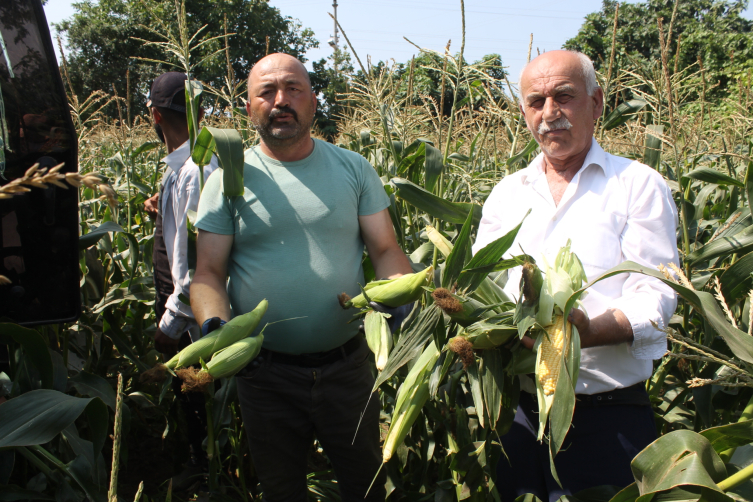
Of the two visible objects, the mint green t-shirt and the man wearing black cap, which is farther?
the man wearing black cap

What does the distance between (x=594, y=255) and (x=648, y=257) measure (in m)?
0.14

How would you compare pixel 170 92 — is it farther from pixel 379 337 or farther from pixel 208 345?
pixel 379 337

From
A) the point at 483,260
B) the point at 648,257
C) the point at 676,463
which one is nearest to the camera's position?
the point at 676,463

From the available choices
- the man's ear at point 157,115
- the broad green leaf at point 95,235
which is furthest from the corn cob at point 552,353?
the man's ear at point 157,115

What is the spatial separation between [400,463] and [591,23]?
25.6m

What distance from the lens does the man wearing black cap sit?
7.36 ft

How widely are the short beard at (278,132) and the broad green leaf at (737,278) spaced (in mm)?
1519

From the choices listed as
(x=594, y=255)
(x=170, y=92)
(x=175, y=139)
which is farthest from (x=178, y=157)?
(x=594, y=255)

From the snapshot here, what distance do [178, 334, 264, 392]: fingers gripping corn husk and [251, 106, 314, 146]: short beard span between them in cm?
79

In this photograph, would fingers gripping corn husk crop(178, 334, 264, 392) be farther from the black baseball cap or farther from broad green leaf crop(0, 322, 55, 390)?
the black baseball cap

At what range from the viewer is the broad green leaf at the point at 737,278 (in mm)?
1507

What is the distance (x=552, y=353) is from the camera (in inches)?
48.3

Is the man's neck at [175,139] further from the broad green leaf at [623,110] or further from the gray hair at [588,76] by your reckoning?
the broad green leaf at [623,110]

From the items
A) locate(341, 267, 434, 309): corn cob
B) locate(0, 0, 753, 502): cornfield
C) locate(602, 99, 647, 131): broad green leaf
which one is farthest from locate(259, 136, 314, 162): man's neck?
locate(602, 99, 647, 131): broad green leaf
